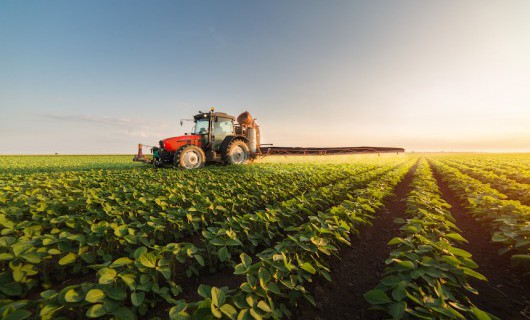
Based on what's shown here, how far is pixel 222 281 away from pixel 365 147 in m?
33.8

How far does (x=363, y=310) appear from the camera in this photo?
95.8 inches

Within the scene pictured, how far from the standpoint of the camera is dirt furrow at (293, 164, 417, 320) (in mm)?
2385

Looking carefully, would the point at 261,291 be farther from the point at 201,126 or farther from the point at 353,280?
the point at 201,126

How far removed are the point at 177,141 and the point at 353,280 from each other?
427 inches

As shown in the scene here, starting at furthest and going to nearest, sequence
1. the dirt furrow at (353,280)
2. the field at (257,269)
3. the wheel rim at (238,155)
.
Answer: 1. the wheel rim at (238,155)
2. the dirt furrow at (353,280)
3. the field at (257,269)

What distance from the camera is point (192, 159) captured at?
38.1 ft

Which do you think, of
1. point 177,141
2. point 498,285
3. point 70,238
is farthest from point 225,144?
point 498,285

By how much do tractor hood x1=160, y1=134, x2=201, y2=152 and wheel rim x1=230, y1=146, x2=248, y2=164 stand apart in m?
1.97

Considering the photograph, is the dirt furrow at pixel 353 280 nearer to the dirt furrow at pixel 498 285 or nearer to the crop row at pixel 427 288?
the crop row at pixel 427 288

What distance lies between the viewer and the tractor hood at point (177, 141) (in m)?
11.8

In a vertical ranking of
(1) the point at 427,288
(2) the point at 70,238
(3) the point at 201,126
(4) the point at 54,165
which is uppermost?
(3) the point at 201,126

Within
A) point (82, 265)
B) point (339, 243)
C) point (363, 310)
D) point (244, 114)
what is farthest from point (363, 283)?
point (244, 114)

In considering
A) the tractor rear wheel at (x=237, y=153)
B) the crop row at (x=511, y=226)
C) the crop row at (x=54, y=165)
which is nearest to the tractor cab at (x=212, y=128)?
the tractor rear wheel at (x=237, y=153)

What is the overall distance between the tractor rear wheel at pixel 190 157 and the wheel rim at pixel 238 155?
1.69 metres
